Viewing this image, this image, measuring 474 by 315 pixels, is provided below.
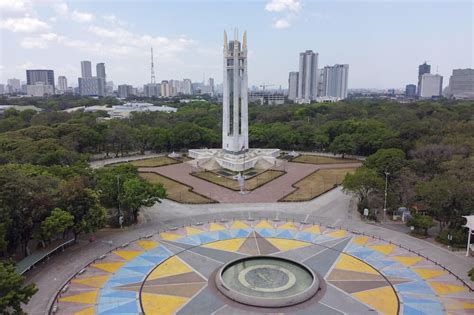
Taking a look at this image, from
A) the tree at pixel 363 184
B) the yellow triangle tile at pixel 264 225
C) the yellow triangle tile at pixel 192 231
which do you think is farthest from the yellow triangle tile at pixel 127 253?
the tree at pixel 363 184

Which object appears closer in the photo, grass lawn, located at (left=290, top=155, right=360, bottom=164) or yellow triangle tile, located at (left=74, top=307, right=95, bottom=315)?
yellow triangle tile, located at (left=74, top=307, right=95, bottom=315)

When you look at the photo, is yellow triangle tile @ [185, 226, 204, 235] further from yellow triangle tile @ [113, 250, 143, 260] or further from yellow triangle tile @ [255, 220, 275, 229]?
yellow triangle tile @ [255, 220, 275, 229]

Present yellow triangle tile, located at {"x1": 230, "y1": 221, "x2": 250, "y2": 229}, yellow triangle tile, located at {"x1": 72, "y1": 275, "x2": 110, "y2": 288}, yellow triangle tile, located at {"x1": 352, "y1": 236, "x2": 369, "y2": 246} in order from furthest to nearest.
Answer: yellow triangle tile, located at {"x1": 230, "y1": 221, "x2": 250, "y2": 229} → yellow triangle tile, located at {"x1": 352, "y1": 236, "x2": 369, "y2": 246} → yellow triangle tile, located at {"x1": 72, "y1": 275, "x2": 110, "y2": 288}

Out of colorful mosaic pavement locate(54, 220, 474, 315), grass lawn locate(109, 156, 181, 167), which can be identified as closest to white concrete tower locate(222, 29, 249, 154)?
grass lawn locate(109, 156, 181, 167)

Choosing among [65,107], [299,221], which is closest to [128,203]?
[299,221]

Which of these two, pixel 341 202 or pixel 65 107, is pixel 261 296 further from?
pixel 65 107

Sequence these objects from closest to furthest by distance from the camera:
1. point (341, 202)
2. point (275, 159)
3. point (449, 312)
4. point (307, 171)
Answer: point (449, 312) → point (341, 202) → point (307, 171) → point (275, 159)

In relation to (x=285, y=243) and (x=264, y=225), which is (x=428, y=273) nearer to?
(x=285, y=243)
